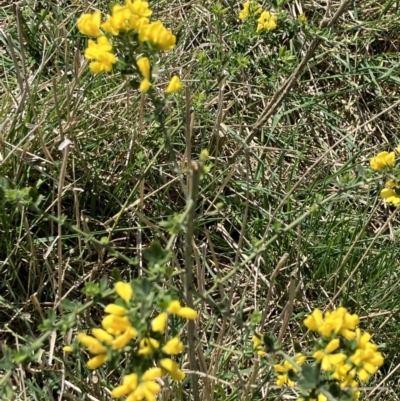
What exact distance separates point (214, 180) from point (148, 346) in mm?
879

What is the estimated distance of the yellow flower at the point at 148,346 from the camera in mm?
814

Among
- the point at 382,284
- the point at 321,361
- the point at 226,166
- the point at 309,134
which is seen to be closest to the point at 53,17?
the point at 226,166

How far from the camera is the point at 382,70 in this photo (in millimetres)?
2105

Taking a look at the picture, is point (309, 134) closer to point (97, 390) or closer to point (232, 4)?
point (232, 4)

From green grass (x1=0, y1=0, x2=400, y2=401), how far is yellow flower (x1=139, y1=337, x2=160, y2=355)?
460mm

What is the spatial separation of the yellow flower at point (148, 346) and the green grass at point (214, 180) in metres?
0.46

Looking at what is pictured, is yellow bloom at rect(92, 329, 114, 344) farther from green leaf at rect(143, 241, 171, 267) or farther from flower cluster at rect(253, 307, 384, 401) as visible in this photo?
flower cluster at rect(253, 307, 384, 401)

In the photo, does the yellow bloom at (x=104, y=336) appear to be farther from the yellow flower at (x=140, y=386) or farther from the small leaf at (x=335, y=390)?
the small leaf at (x=335, y=390)

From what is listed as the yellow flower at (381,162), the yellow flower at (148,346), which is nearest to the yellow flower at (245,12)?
the yellow flower at (381,162)

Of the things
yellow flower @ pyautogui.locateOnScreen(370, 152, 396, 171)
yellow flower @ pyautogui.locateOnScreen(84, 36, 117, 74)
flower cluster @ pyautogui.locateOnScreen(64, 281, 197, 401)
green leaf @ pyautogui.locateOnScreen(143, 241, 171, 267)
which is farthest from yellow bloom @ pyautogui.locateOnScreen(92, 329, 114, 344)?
yellow flower @ pyautogui.locateOnScreen(370, 152, 396, 171)

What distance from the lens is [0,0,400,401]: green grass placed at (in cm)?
145

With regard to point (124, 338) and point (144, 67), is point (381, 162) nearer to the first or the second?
point (144, 67)

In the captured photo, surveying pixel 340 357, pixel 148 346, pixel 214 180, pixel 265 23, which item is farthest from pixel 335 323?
pixel 265 23

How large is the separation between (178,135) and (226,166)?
167 mm
